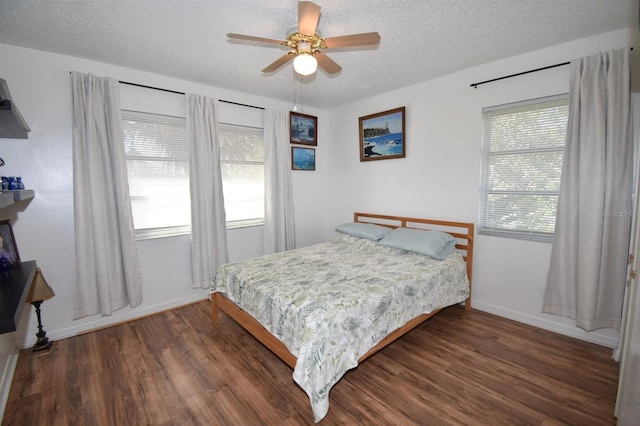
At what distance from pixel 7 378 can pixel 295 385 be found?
6.96 feet

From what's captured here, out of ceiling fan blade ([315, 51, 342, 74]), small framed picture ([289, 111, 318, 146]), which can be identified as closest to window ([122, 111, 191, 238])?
small framed picture ([289, 111, 318, 146])

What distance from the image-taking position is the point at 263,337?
2.22 m

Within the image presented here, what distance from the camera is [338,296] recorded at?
2.05 metres

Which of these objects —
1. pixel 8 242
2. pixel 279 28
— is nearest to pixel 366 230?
pixel 279 28

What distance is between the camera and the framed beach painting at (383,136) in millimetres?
3688

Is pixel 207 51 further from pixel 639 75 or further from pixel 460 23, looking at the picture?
pixel 639 75

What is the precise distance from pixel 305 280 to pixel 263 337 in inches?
21.9

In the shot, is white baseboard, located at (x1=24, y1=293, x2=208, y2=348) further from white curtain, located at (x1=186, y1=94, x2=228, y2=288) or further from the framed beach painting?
the framed beach painting

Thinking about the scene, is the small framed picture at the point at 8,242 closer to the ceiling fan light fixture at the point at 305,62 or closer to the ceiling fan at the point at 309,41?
the ceiling fan at the point at 309,41

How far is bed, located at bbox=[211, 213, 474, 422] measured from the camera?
5.76ft

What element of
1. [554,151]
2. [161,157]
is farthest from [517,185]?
[161,157]

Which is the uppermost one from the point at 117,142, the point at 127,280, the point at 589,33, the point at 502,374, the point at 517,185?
the point at 589,33

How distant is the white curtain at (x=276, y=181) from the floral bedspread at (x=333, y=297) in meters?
0.80

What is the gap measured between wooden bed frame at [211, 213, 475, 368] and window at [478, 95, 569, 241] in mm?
251
